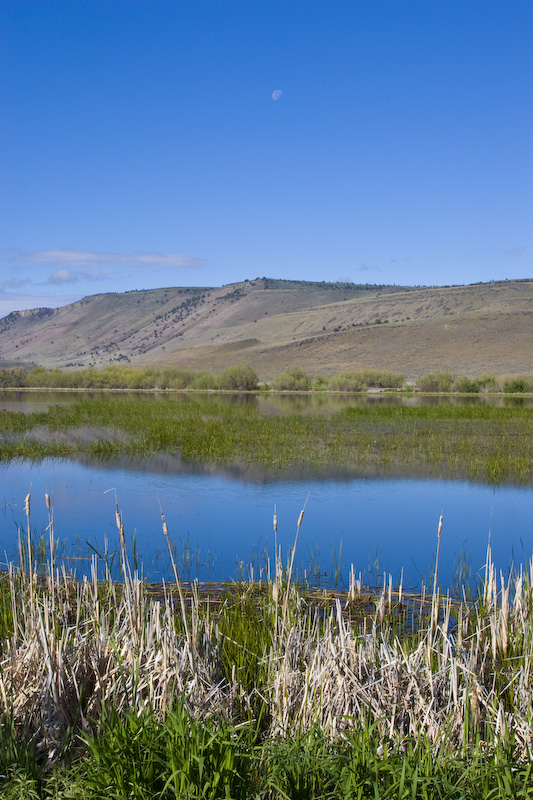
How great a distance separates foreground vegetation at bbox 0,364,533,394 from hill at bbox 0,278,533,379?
10.1 m

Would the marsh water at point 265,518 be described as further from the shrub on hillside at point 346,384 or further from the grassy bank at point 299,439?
the shrub on hillside at point 346,384

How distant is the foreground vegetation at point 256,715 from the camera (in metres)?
3.20

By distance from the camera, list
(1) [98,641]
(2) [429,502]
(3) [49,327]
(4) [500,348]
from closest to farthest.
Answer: (1) [98,641] → (2) [429,502] → (4) [500,348] → (3) [49,327]

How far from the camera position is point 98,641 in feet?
14.0

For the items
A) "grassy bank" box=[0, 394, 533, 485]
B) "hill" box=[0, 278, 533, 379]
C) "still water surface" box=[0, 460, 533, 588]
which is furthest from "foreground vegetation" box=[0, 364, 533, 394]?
"still water surface" box=[0, 460, 533, 588]

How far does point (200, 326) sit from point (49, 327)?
43331 mm

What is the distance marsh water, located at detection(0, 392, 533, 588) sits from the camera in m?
8.35

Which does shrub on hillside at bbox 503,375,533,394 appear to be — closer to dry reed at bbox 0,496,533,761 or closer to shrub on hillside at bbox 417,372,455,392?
shrub on hillside at bbox 417,372,455,392

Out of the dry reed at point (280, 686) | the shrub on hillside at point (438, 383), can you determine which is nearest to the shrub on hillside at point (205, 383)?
the shrub on hillside at point (438, 383)

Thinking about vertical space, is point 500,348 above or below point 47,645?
above

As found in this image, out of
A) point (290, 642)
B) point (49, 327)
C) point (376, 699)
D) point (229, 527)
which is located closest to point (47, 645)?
point (290, 642)

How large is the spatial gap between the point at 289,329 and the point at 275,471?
310 ft

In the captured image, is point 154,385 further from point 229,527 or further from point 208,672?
point 208,672

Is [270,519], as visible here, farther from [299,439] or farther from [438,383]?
[438,383]
